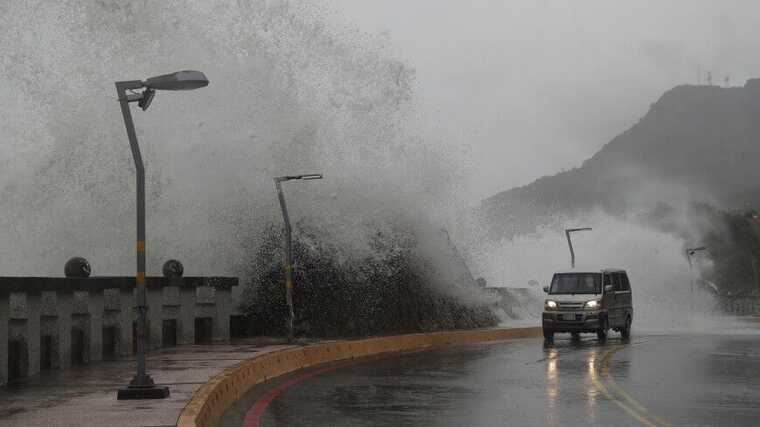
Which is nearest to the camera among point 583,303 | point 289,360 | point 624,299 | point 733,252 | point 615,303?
point 289,360

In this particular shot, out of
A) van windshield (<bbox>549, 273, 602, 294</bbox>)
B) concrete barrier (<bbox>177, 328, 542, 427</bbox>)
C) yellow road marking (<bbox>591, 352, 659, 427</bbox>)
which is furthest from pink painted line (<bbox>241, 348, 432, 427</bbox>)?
van windshield (<bbox>549, 273, 602, 294</bbox>)

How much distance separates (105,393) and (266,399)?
2.38m

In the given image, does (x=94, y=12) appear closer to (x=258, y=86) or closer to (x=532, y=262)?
(x=258, y=86)

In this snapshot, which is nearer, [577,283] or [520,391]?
[520,391]

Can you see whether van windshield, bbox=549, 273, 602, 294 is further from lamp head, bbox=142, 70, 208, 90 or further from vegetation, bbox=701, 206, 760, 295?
vegetation, bbox=701, 206, 760, 295

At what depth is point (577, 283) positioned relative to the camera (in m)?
31.4

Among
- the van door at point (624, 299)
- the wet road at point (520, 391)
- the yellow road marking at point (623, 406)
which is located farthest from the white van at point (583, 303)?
the yellow road marking at point (623, 406)

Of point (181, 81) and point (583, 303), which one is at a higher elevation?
point (181, 81)

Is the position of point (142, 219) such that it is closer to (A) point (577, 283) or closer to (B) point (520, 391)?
(B) point (520, 391)

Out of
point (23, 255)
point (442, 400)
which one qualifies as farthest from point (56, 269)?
point (442, 400)

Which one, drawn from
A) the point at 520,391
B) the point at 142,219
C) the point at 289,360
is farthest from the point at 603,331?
the point at 142,219

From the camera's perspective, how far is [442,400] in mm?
14578

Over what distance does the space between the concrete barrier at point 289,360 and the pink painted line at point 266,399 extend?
36cm

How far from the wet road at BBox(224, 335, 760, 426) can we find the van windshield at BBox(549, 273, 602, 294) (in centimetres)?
599
